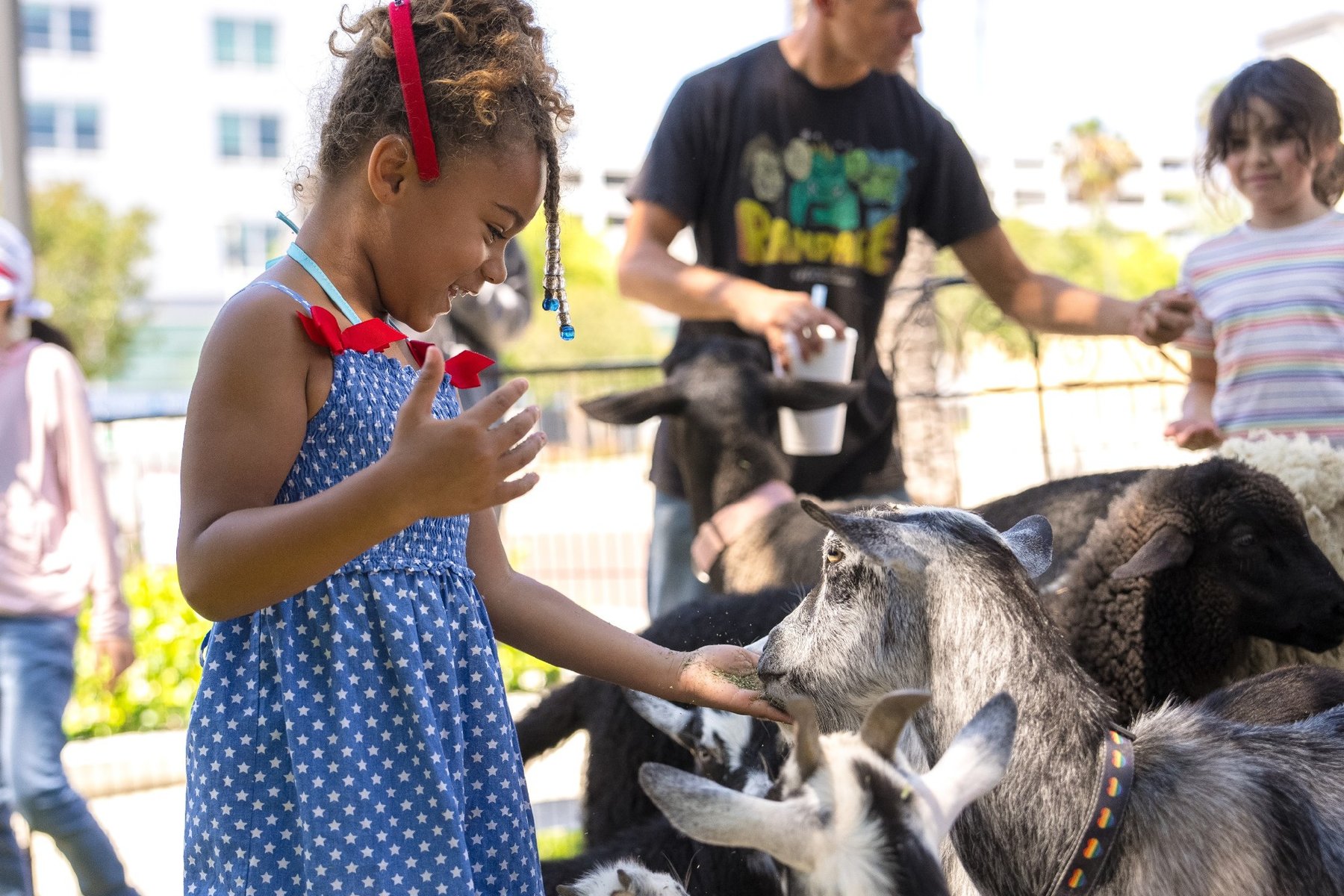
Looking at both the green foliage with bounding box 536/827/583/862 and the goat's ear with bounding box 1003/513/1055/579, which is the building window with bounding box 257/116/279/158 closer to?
the green foliage with bounding box 536/827/583/862

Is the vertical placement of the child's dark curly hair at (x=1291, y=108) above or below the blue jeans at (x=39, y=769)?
above

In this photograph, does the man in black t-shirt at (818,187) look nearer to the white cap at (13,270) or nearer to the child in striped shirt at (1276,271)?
the child in striped shirt at (1276,271)

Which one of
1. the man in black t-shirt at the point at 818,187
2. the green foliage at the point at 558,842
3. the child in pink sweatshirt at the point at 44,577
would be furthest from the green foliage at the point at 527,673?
the man in black t-shirt at the point at 818,187

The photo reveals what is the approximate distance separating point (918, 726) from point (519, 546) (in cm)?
778

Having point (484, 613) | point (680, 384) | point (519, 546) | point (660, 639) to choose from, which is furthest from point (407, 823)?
point (519, 546)

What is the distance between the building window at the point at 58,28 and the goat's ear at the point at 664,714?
205 feet

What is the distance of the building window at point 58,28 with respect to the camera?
188ft

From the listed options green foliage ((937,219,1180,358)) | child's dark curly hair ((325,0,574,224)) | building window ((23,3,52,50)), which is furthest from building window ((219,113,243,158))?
child's dark curly hair ((325,0,574,224))

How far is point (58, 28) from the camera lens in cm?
5769

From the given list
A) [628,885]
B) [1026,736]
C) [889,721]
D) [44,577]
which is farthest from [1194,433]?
[44,577]

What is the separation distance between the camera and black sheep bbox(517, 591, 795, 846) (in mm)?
3170

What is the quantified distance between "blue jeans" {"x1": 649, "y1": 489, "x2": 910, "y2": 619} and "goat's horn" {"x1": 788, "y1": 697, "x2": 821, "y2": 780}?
303cm

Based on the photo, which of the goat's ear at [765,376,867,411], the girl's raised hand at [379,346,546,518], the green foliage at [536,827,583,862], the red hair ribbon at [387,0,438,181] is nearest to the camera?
the girl's raised hand at [379,346,546,518]

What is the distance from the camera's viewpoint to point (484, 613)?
7.14 feet
